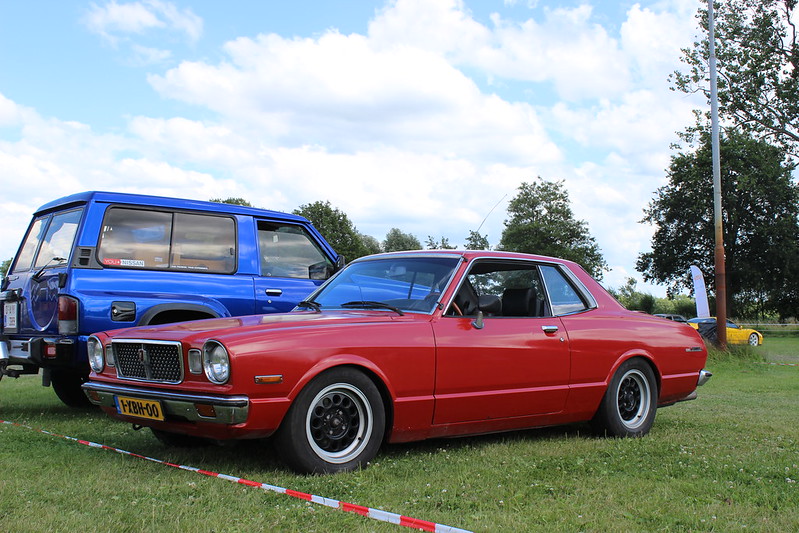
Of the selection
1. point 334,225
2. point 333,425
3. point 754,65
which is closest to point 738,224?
point 754,65

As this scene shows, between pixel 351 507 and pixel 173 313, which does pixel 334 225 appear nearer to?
pixel 173 313

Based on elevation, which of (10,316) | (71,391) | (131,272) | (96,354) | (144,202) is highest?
(144,202)

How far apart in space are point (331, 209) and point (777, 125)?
34.8 meters

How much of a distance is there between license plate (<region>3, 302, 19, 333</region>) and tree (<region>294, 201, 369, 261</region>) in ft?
169

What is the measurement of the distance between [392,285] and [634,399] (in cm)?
242

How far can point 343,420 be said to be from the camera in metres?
4.71

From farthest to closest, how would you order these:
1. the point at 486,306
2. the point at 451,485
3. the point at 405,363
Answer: the point at 486,306 < the point at 405,363 < the point at 451,485

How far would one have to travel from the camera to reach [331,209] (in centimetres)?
6156

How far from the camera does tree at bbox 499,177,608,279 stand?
63.0 metres

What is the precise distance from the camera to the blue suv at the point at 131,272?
22.5ft

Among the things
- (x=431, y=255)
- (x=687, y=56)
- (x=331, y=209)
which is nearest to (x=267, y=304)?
(x=431, y=255)

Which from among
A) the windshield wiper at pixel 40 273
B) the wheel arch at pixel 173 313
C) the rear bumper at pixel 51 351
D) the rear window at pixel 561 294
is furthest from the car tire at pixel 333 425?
the windshield wiper at pixel 40 273

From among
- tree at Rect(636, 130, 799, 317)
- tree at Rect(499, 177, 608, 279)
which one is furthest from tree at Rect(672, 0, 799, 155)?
tree at Rect(499, 177, 608, 279)

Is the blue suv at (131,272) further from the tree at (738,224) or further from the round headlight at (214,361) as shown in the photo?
the tree at (738,224)
